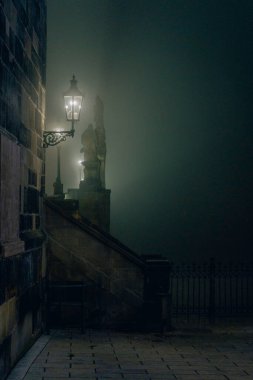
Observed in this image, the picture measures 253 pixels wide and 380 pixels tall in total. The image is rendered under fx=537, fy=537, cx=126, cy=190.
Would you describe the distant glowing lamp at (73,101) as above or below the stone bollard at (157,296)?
above

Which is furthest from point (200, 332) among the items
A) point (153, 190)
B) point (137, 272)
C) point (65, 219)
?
point (153, 190)

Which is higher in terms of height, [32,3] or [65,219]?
[32,3]

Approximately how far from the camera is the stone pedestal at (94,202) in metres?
20.1

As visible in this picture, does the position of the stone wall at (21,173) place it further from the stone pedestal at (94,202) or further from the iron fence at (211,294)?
the stone pedestal at (94,202)

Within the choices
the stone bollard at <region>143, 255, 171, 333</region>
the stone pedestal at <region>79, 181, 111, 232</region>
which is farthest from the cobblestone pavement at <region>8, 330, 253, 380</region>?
the stone pedestal at <region>79, 181, 111, 232</region>

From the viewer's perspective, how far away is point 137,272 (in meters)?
13.3

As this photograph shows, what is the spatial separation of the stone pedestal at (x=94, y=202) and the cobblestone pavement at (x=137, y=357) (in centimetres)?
790

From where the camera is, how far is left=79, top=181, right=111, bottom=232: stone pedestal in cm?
2011

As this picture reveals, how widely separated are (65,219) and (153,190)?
4643 cm

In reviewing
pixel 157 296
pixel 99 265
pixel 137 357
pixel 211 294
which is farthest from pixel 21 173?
pixel 211 294

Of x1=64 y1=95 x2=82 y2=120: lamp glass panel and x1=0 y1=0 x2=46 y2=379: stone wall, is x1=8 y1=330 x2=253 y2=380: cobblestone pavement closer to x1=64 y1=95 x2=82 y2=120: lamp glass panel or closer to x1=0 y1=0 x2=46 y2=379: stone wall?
x1=0 y1=0 x2=46 y2=379: stone wall

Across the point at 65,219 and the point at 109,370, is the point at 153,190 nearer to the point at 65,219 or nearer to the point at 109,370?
the point at 65,219

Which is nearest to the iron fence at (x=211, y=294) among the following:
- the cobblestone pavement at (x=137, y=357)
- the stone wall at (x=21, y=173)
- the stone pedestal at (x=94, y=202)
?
the cobblestone pavement at (x=137, y=357)

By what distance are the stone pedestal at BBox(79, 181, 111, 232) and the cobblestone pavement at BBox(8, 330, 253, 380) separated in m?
7.90
